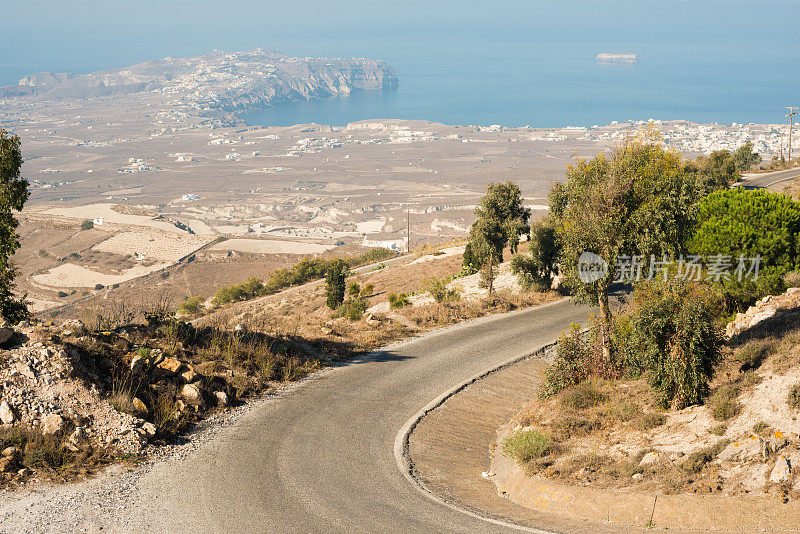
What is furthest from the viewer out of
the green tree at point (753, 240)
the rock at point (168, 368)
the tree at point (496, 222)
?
the tree at point (496, 222)

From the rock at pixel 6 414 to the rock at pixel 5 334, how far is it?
1.85 meters

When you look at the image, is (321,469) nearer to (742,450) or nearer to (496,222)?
(742,450)

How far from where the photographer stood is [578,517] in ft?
34.9

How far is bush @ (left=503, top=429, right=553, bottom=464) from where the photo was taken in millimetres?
12953

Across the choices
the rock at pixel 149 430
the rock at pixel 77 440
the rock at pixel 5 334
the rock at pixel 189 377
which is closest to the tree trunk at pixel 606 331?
the rock at pixel 189 377

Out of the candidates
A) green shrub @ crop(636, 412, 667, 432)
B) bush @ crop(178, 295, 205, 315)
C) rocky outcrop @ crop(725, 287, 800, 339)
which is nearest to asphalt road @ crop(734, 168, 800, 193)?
rocky outcrop @ crop(725, 287, 800, 339)

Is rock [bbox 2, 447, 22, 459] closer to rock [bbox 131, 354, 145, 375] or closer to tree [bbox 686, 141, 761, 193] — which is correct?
rock [bbox 131, 354, 145, 375]

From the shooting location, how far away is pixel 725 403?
41.1 ft

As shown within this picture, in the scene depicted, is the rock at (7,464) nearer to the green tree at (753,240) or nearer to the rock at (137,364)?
the rock at (137,364)

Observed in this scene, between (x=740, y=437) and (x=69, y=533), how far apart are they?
11.8 metres

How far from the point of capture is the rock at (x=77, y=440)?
12.4 meters

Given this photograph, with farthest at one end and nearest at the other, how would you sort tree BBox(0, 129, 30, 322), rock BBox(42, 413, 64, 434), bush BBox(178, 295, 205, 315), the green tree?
1. bush BBox(178, 295, 205, 315)
2. the green tree
3. tree BBox(0, 129, 30, 322)
4. rock BBox(42, 413, 64, 434)

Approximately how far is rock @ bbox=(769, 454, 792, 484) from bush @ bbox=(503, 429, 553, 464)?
13.8 ft

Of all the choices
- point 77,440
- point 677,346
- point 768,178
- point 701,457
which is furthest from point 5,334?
point 768,178
